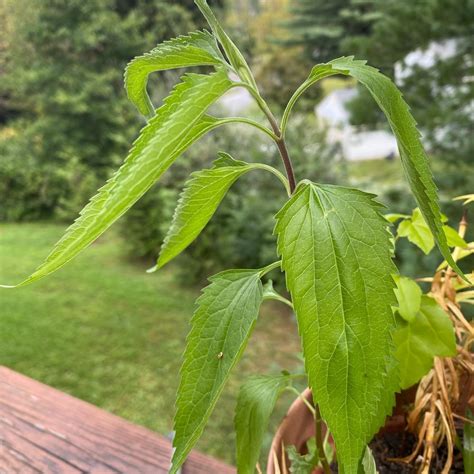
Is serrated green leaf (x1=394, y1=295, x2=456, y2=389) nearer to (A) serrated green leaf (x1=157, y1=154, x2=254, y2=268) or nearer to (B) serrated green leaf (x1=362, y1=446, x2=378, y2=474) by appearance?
(B) serrated green leaf (x1=362, y1=446, x2=378, y2=474)

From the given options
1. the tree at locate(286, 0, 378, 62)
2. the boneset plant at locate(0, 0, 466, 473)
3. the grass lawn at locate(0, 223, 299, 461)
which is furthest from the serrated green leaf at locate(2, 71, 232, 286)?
the tree at locate(286, 0, 378, 62)

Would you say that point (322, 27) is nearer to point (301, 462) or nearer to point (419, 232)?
point (419, 232)

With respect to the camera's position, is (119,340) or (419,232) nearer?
(419,232)

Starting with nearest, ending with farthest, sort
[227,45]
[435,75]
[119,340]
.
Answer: [227,45] → [435,75] → [119,340]

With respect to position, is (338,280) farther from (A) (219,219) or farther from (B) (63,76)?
(B) (63,76)

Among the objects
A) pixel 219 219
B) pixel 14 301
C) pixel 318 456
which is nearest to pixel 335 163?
pixel 219 219

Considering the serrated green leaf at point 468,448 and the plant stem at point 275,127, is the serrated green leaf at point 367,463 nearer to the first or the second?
the serrated green leaf at point 468,448

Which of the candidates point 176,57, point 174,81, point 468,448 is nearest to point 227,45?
point 176,57
